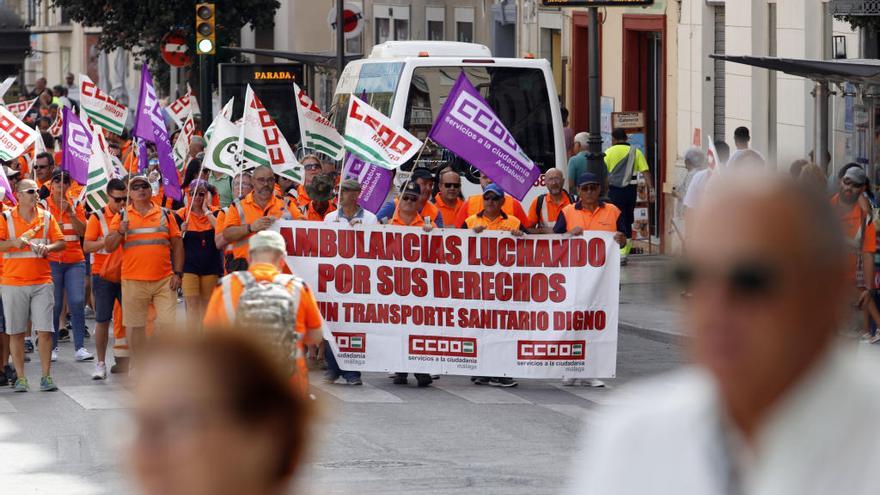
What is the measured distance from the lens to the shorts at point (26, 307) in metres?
14.1

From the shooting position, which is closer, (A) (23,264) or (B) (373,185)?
(A) (23,264)

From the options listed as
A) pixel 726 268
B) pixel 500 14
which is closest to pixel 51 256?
pixel 726 268

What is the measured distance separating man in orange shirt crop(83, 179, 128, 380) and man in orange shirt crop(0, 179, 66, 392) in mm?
327

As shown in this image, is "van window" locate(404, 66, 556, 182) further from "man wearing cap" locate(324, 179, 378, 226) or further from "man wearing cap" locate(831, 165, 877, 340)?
"man wearing cap" locate(324, 179, 378, 226)

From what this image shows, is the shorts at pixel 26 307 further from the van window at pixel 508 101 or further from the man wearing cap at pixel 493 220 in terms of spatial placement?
the van window at pixel 508 101

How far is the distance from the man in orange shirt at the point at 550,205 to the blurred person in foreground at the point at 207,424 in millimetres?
13875

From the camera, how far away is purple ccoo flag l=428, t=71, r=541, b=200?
15.0 m

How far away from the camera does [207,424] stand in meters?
1.77

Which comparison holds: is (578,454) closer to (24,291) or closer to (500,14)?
(24,291)

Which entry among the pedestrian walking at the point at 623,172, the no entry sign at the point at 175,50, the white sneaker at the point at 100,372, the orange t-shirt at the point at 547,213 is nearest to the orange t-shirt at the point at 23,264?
the white sneaker at the point at 100,372

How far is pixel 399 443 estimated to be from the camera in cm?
1112

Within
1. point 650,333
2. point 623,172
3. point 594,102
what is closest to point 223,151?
point 650,333

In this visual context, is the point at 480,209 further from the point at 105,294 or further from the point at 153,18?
the point at 153,18

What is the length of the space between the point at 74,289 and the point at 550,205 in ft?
13.8
